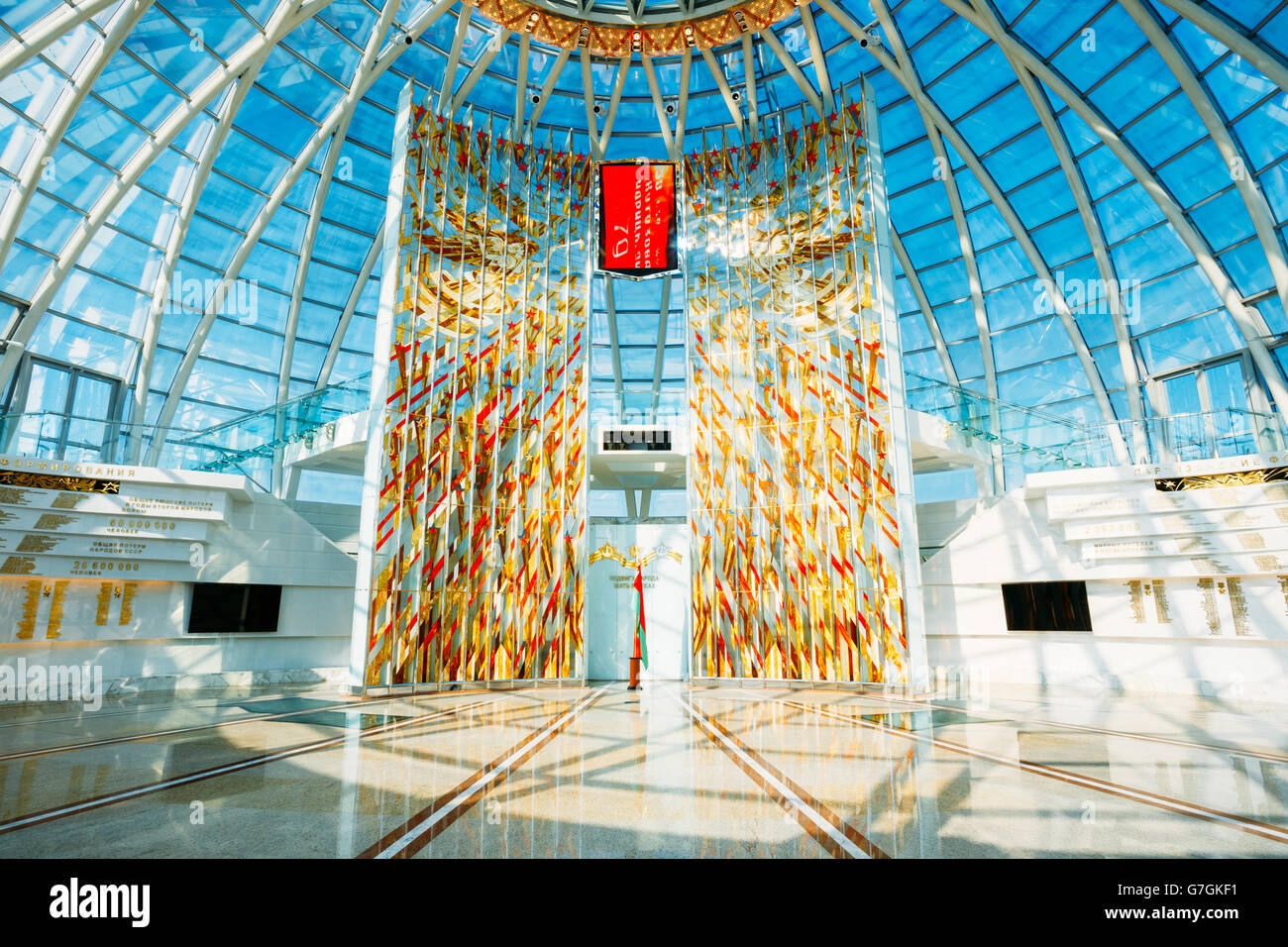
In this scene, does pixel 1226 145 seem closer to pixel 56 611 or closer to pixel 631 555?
pixel 631 555

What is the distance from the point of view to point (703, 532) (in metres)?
17.8

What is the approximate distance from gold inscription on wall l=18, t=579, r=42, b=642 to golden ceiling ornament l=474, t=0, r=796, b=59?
1695 centimetres

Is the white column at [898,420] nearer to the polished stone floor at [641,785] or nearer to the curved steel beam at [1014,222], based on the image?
the curved steel beam at [1014,222]

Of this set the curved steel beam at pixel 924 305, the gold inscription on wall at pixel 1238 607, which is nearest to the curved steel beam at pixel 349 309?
the curved steel beam at pixel 924 305

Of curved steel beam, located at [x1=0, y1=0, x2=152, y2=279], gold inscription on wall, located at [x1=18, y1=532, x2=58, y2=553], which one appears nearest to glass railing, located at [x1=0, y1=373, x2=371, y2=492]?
gold inscription on wall, located at [x1=18, y1=532, x2=58, y2=553]

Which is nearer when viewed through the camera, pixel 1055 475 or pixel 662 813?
pixel 662 813

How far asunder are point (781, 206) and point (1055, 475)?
9.99m

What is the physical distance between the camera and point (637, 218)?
19.2 meters

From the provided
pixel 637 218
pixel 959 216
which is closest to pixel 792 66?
pixel 637 218

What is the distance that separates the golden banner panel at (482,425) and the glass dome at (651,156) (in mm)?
2268

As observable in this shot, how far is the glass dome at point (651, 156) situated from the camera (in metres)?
16.8

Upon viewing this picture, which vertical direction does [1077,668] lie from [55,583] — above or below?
below
